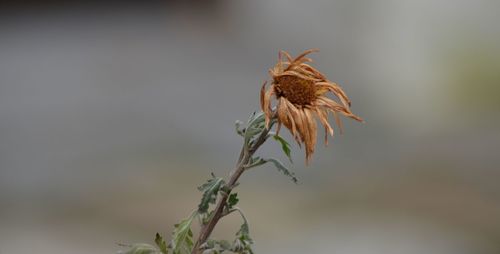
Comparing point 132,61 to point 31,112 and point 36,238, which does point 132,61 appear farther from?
point 36,238

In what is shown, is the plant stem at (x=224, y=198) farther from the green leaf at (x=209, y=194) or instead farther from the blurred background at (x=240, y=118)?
the blurred background at (x=240, y=118)

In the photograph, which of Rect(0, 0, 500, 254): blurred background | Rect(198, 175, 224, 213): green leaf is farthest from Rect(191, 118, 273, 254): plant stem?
Rect(0, 0, 500, 254): blurred background

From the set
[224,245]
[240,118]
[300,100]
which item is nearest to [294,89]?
[300,100]

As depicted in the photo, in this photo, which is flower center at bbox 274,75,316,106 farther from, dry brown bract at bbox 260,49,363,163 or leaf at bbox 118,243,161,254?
leaf at bbox 118,243,161,254

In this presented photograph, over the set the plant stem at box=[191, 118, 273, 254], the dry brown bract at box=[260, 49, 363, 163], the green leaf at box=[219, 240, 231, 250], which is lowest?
the green leaf at box=[219, 240, 231, 250]

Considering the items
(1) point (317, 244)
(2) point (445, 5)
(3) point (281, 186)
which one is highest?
(2) point (445, 5)

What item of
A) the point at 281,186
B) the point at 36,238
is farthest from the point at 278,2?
the point at 36,238

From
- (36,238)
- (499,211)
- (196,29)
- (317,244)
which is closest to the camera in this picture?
(36,238)

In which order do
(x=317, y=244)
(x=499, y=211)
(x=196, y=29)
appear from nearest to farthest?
(x=317, y=244) → (x=499, y=211) → (x=196, y=29)

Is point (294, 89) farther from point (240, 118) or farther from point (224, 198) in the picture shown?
point (240, 118)
